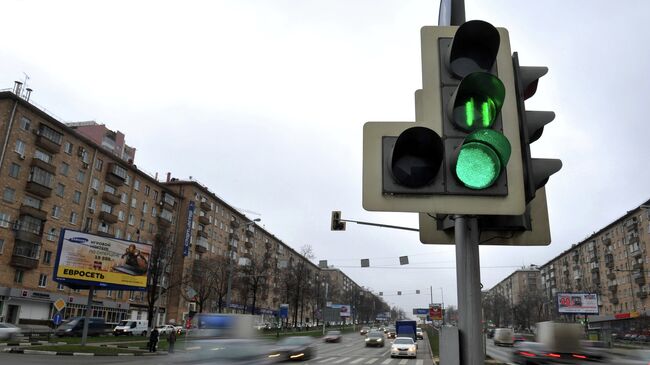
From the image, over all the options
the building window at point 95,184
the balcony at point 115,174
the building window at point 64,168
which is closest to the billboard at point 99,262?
the building window at point 64,168

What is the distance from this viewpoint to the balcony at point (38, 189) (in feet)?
167

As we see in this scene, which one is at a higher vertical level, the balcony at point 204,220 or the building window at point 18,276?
the balcony at point 204,220

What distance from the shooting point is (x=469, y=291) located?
2.75 m

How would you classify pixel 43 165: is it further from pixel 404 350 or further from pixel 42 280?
pixel 404 350

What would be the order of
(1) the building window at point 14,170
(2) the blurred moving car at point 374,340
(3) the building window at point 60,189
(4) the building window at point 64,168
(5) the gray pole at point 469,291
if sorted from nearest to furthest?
(5) the gray pole at point 469,291 < (2) the blurred moving car at point 374,340 < (1) the building window at point 14,170 < (3) the building window at point 60,189 < (4) the building window at point 64,168

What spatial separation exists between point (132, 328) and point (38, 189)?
18216 millimetres

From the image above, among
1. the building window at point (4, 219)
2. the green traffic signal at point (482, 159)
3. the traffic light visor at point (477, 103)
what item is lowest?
the green traffic signal at point (482, 159)

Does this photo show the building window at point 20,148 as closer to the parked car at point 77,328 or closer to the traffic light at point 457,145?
the parked car at point 77,328

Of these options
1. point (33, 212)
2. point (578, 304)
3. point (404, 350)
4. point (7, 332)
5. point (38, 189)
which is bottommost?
point (404, 350)

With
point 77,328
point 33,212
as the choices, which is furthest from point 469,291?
point 33,212

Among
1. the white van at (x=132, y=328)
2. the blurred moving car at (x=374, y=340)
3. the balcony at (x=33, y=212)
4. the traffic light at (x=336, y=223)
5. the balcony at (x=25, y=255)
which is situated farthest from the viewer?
the white van at (x=132, y=328)

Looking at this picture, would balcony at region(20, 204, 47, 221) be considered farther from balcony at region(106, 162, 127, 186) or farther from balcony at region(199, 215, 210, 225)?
balcony at region(199, 215, 210, 225)

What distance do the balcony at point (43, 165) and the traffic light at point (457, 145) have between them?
57915 millimetres

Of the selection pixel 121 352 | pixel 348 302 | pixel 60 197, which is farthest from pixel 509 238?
pixel 348 302
